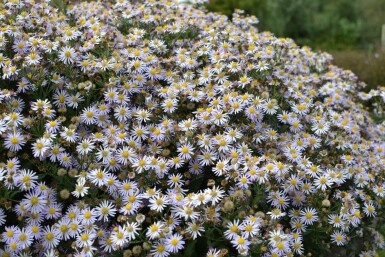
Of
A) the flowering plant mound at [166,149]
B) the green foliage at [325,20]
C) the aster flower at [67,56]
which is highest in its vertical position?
the aster flower at [67,56]

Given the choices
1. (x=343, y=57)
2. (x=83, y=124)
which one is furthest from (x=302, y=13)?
(x=83, y=124)

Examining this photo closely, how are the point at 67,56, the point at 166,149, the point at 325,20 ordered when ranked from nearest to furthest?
the point at 166,149 → the point at 67,56 → the point at 325,20

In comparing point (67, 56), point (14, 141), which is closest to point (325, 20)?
point (67, 56)

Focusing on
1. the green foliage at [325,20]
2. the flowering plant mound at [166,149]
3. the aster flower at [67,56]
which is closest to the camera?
the flowering plant mound at [166,149]

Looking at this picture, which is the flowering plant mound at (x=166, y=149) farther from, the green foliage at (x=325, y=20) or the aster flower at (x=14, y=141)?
the green foliage at (x=325, y=20)

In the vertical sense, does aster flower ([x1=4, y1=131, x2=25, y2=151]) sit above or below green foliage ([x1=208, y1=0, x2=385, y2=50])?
above

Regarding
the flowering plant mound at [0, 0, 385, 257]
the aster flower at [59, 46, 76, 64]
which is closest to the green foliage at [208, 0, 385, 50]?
the flowering plant mound at [0, 0, 385, 257]

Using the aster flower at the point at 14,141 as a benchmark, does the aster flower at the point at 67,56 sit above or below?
above

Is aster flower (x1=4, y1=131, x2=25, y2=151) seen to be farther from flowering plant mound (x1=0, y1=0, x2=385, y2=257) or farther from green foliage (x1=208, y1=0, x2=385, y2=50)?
green foliage (x1=208, y1=0, x2=385, y2=50)

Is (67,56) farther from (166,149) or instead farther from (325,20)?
(325,20)

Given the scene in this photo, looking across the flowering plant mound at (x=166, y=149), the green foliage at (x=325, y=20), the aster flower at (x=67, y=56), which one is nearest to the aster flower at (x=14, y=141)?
the flowering plant mound at (x=166, y=149)
